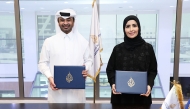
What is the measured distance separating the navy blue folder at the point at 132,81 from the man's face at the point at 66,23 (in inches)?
28.2

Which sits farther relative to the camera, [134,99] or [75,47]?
[75,47]

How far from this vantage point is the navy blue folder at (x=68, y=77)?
1.89 meters

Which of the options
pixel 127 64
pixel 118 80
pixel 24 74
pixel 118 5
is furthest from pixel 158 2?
pixel 24 74

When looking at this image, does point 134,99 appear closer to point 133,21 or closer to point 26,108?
point 133,21

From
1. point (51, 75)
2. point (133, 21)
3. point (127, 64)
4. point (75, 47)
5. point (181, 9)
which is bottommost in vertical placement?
point (51, 75)

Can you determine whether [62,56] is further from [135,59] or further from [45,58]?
[135,59]

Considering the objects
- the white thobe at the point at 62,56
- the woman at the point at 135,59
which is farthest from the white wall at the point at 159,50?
the woman at the point at 135,59

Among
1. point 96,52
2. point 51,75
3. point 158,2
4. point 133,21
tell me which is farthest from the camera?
Result: point 158,2

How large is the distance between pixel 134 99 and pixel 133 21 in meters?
0.71

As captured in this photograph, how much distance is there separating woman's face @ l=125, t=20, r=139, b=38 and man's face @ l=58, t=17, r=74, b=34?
570 millimetres

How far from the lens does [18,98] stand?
10.2 ft

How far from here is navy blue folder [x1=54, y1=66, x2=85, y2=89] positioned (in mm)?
1890

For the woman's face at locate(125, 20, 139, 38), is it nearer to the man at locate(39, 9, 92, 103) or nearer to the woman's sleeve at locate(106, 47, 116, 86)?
the woman's sleeve at locate(106, 47, 116, 86)

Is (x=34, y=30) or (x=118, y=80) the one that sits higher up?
(x=34, y=30)
